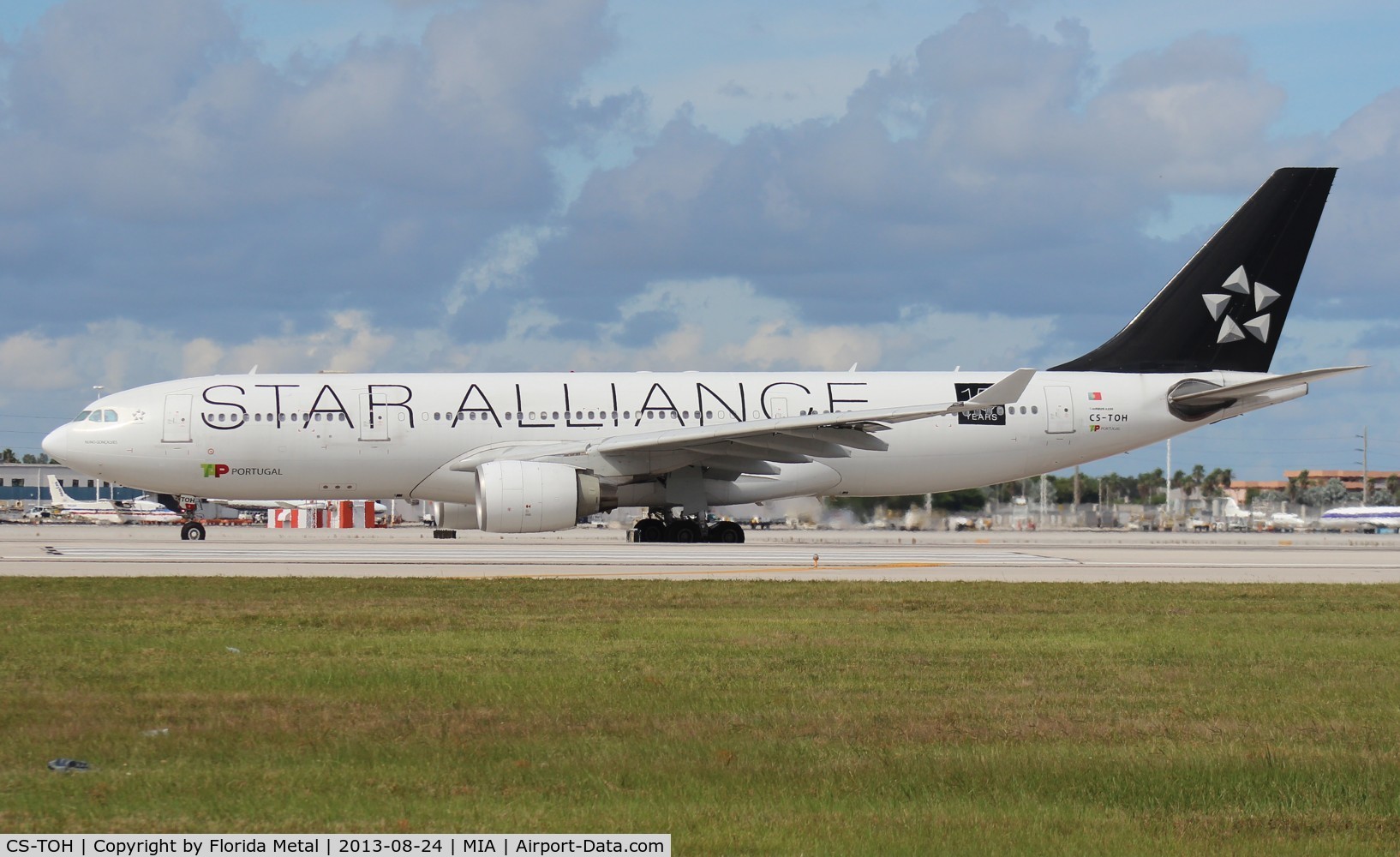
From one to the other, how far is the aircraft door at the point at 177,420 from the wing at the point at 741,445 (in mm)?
5276

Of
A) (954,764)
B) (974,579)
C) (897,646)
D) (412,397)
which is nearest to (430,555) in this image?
(412,397)

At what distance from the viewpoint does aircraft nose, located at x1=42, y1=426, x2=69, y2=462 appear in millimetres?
27859

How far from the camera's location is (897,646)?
11.1m

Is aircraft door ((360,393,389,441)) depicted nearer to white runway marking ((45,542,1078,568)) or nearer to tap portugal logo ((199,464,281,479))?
tap portugal logo ((199,464,281,479))

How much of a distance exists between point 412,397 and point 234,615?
14.8m

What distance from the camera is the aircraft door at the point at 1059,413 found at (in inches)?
1131

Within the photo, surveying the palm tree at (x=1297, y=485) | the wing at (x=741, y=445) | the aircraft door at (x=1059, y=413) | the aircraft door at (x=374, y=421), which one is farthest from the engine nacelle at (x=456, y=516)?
the palm tree at (x=1297, y=485)

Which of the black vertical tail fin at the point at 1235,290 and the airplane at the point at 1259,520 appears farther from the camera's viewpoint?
the airplane at the point at 1259,520

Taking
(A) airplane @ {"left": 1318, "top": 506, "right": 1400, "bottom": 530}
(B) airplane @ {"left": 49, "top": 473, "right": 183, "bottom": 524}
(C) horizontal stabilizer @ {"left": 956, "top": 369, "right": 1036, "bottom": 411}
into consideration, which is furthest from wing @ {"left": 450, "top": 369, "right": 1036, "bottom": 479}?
(A) airplane @ {"left": 1318, "top": 506, "right": 1400, "bottom": 530}

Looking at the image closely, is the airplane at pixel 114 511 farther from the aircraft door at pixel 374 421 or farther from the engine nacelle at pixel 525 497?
the engine nacelle at pixel 525 497

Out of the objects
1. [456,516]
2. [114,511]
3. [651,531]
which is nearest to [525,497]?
[651,531]

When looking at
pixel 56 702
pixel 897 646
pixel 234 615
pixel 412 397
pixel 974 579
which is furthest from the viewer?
pixel 412 397

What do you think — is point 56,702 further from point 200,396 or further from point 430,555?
point 200,396

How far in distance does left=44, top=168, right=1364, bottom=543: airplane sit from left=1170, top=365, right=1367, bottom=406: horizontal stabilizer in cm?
6
